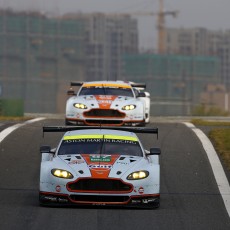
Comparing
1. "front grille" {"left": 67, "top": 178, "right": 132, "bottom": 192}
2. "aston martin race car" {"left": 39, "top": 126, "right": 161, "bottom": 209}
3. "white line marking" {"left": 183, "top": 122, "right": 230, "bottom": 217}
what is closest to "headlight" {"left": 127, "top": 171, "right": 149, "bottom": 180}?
"aston martin race car" {"left": 39, "top": 126, "right": 161, "bottom": 209}

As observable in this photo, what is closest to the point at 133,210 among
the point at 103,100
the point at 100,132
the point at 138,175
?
the point at 138,175

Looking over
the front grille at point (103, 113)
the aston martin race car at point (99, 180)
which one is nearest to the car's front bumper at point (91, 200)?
the aston martin race car at point (99, 180)

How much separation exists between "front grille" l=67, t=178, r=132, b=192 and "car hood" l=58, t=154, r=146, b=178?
9cm

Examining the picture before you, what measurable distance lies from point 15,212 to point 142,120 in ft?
40.0

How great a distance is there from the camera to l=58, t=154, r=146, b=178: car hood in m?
14.4

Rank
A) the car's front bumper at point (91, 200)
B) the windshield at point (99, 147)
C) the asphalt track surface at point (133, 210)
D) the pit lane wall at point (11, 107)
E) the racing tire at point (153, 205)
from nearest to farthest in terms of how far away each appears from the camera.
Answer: the asphalt track surface at point (133, 210), the car's front bumper at point (91, 200), the racing tire at point (153, 205), the windshield at point (99, 147), the pit lane wall at point (11, 107)

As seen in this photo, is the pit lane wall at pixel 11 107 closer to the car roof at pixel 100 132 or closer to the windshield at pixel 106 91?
the windshield at pixel 106 91

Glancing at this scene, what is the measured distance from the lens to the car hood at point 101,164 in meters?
14.4

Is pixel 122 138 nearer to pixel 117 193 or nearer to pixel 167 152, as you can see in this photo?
pixel 117 193

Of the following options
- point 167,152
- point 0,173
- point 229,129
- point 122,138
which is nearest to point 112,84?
point 229,129

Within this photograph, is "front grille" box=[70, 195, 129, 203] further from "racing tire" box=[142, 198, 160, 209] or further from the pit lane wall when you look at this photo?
the pit lane wall

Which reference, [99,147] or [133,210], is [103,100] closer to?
[99,147]

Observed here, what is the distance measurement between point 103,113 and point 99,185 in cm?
1089

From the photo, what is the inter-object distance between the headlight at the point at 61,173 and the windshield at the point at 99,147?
33.2 inches
